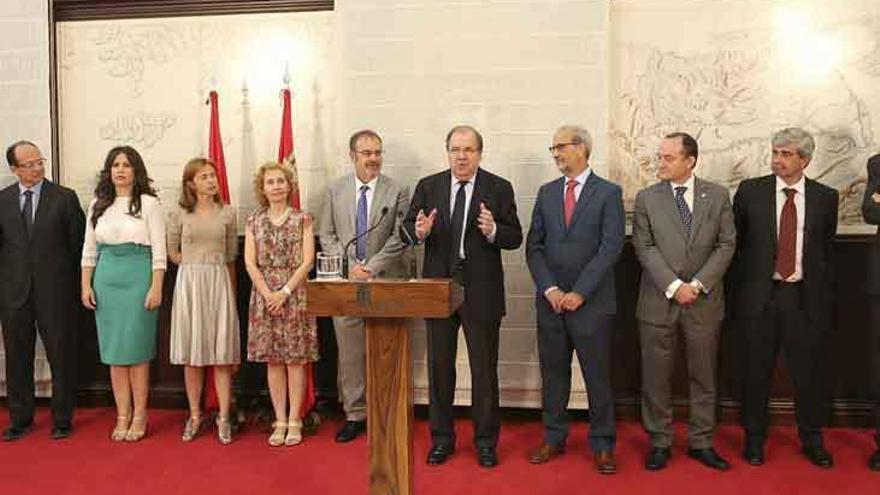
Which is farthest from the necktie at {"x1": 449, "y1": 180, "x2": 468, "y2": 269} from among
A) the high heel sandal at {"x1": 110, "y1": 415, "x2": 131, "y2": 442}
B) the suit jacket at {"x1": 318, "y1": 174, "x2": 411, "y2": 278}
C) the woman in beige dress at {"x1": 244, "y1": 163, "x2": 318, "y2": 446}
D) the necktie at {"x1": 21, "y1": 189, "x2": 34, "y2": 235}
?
the necktie at {"x1": 21, "y1": 189, "x2": 34, "y2": 235}

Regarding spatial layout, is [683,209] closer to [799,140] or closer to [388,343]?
[799,140]

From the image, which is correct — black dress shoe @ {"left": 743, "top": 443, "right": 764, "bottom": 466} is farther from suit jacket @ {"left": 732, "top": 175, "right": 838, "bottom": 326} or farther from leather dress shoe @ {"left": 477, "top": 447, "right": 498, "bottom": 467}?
leather dress shoe @ {"left": 477, "top": 447, "right": 498, "bottom": 467}

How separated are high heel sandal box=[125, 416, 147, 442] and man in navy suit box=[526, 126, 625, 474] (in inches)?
83.0

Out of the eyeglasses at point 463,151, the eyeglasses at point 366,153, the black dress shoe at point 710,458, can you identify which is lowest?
the black dress shoe at point 710,458

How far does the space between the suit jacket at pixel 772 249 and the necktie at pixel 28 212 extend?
3759 mm

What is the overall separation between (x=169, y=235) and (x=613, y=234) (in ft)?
7.81

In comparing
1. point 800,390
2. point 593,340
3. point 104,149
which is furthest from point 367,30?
point 800,390

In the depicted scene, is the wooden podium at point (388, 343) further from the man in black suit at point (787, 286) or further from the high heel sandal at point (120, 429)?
the high heel sandal at point (120, 429)

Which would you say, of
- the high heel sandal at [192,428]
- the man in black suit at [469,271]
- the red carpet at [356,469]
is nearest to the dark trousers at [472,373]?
the man in black suit at [469,271]

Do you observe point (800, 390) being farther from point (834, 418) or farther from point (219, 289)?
point (219, 289)

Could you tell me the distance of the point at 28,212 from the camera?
456cm

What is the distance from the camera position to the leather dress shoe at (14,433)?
4.47m

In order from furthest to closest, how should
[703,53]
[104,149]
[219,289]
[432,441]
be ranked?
1. [104,149]
2. [703,53]
3. [219,289]
4. [432,441]

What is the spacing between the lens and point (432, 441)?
4.14m
